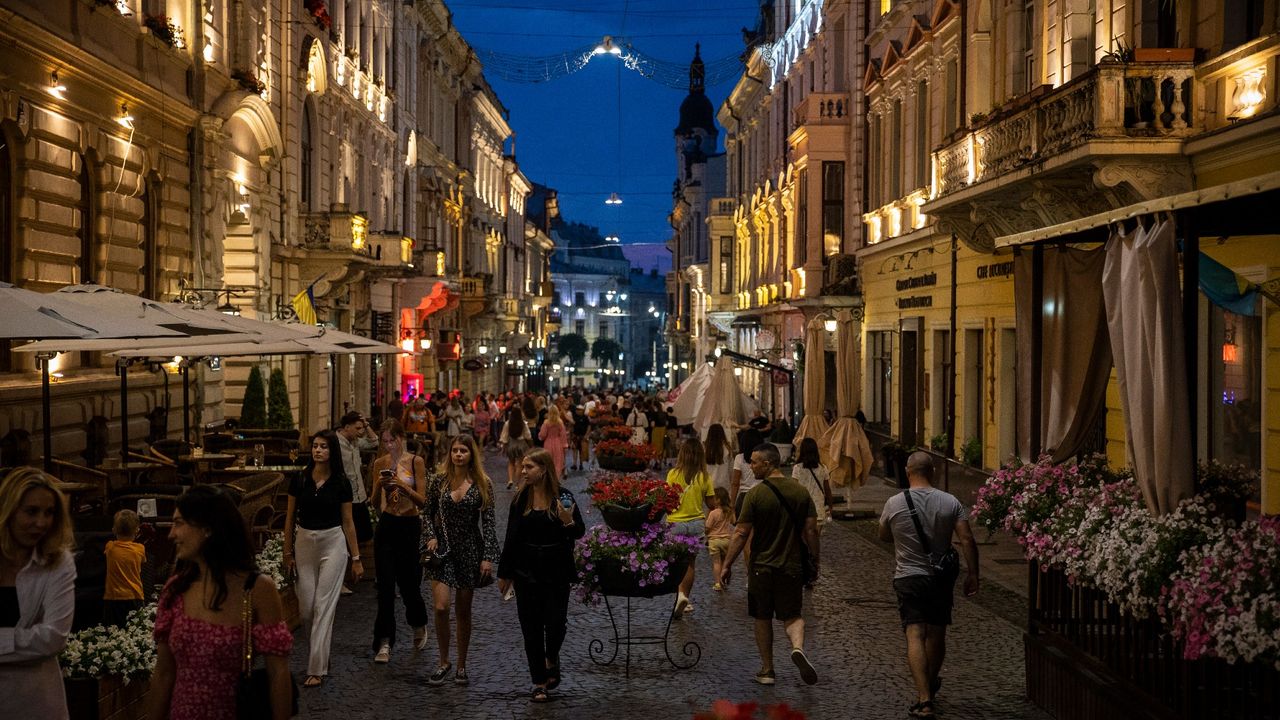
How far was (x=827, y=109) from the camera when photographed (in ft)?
117

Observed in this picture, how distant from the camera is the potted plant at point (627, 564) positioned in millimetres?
11055

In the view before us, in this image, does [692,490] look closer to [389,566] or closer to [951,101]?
[389,566]

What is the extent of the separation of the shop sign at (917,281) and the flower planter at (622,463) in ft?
19.2

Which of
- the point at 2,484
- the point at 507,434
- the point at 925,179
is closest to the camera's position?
the point at 2,484

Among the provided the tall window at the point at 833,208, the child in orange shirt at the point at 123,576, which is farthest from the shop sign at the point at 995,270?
the child in orange shirt at the point at 123,576

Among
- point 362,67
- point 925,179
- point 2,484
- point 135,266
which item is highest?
point 362,67

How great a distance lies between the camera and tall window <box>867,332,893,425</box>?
31.3 metres

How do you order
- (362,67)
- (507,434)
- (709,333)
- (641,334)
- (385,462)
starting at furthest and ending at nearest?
(641,334) < (709,333) < (362,67) < (507,434) < (385,462)

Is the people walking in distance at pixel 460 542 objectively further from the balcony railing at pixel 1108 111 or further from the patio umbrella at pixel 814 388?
the patio umbrella at pixel 814 388

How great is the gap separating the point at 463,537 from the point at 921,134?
18.9m

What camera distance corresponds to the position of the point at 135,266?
68.8 feet

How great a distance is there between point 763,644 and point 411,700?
2385mm

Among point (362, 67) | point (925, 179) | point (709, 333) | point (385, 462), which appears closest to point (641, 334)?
point (709, 333)

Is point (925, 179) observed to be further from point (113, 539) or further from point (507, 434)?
point (113, 539)
